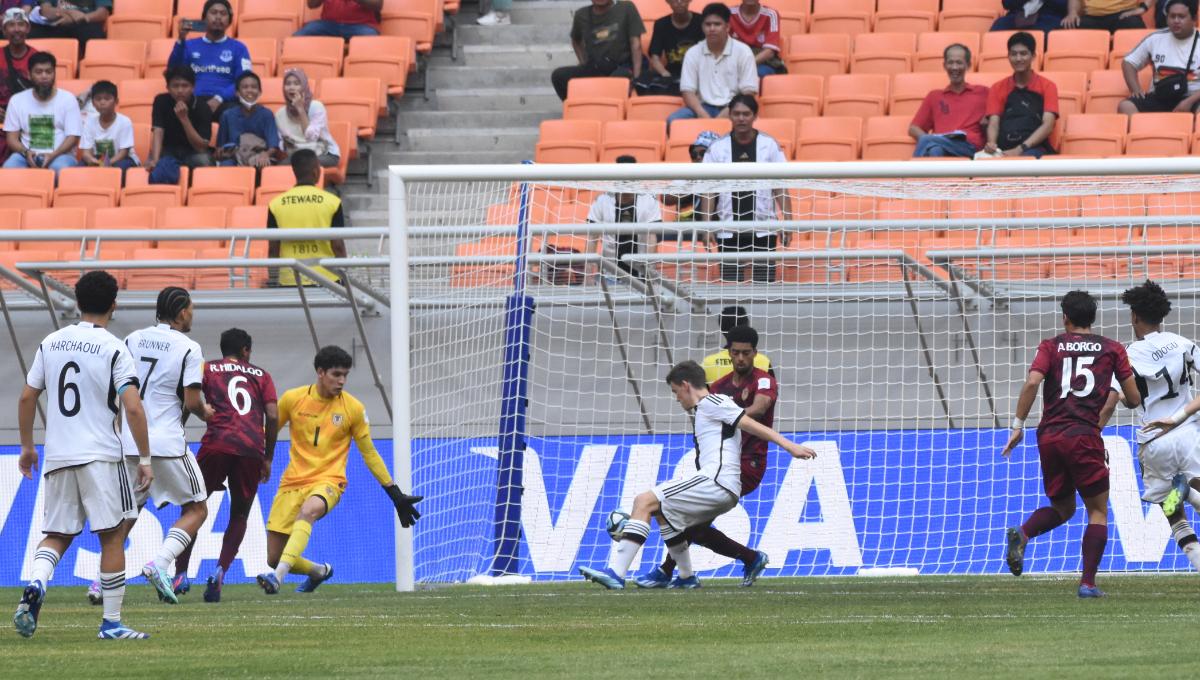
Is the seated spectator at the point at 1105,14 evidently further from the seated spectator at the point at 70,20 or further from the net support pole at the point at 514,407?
the seated spectator at the point at 70,20

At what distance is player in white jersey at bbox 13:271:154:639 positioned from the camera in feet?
27.3

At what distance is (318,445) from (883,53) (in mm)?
8193

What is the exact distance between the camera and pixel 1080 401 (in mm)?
10250

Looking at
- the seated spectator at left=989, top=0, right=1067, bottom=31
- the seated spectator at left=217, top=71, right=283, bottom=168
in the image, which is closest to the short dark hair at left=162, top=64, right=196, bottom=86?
the seated spectator at left=217, top=71, right=283, bottom=168

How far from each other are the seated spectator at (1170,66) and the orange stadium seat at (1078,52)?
83cm

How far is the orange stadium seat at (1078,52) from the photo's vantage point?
1706 centimetres

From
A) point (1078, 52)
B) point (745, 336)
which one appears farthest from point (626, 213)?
point (1078, 52)

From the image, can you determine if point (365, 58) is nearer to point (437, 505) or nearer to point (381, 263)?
point (381, 263)

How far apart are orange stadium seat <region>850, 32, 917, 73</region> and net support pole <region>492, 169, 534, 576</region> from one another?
5.71 metres

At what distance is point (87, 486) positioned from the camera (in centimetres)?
836

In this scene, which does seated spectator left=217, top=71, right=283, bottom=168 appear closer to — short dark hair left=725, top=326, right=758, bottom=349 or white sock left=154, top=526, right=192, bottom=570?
white sock left=154, top=526, right=192, bottom=570

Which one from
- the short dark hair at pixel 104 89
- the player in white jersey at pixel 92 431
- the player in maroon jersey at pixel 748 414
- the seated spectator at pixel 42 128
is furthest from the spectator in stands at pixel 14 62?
the player in white jersey at pixel 92 431

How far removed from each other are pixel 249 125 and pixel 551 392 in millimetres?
5060

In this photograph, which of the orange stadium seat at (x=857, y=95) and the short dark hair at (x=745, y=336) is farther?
the orange stadium seat at (x=857, y=95)
